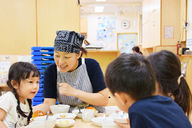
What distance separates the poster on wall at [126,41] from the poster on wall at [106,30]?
31cm

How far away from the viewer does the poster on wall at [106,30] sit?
8250 millimetres

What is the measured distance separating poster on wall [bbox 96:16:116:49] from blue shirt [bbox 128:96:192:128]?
7585mm

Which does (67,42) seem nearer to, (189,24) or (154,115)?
(154,115)

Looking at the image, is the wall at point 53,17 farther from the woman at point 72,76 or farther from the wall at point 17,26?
the woman at point 72,76

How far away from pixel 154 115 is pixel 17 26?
8.70ft

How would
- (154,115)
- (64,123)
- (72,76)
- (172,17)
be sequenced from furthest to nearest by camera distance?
1. (172,17)
2. (72,76)
3. (64,123)
4. (154,115)

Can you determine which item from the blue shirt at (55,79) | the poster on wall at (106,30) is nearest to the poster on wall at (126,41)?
the poster on wall at (106,30)

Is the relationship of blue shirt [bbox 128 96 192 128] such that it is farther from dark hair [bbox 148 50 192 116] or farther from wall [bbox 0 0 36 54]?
wall [bbox 0 0 36 54]

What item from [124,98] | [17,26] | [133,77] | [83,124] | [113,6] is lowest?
[83,124]

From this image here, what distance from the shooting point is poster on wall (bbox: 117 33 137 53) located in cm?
815

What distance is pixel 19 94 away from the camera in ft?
4.49

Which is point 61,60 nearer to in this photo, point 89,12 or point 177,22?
point 177,22

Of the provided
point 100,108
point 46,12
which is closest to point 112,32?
point 46,12

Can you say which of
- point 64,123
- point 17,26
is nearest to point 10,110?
point 64,123
